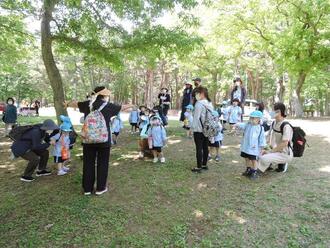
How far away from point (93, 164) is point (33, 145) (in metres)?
1.51

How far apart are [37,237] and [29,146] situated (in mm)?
2341

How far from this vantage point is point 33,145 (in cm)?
628

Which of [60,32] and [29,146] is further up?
[60,32]

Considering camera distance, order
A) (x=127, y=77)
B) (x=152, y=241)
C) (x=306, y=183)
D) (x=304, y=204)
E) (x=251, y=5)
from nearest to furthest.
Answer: (x=152, y=241)
(x=304, y=204)
(x=306, y=183)
(x=251, y=5)
(x=127, y=77)

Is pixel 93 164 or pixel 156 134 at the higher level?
pixel 156 134

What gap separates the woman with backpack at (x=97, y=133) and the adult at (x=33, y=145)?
3.43ft

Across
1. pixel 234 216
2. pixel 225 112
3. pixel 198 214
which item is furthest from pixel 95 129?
pixel 225 112

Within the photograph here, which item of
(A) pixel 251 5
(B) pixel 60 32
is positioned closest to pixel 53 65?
(B) pixel 60 32

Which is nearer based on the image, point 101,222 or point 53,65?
point 101,222

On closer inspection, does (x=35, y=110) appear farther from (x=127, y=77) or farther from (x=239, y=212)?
(x=239, y=212)

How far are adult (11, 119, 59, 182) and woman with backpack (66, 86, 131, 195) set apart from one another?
1.05 m

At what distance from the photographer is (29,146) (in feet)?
20.6

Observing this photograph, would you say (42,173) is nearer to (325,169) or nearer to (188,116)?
(188,116)

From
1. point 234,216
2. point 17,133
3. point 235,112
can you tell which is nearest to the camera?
point 234,216
